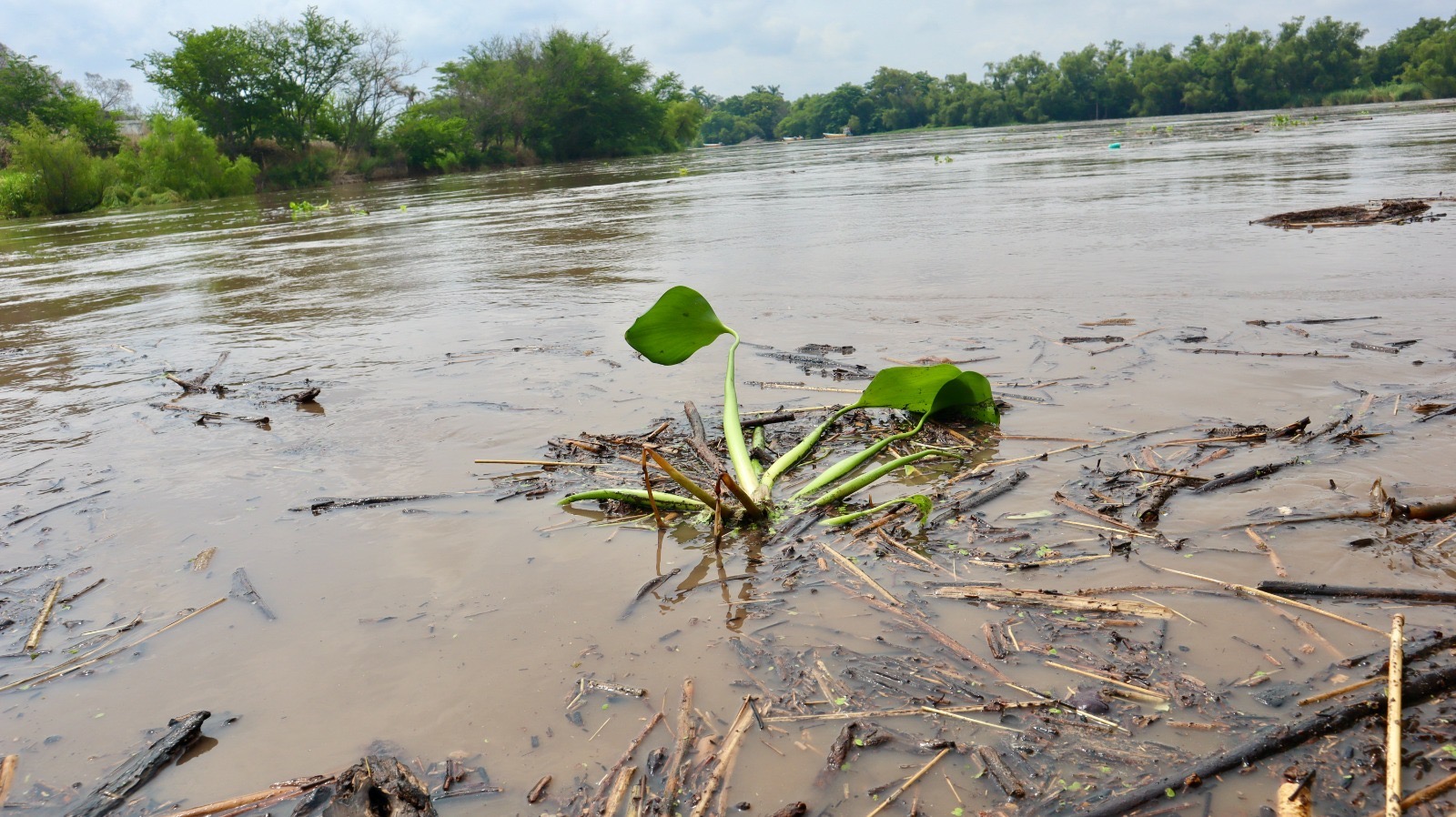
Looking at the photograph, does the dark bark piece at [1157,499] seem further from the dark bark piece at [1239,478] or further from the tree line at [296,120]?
the tree line at [296,120]

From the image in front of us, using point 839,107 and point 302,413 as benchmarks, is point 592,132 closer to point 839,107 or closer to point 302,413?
point 302,413

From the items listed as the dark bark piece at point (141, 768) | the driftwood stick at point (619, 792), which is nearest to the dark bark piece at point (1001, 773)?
the driftwood stick at point (619, 792)

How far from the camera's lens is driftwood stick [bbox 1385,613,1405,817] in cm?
129

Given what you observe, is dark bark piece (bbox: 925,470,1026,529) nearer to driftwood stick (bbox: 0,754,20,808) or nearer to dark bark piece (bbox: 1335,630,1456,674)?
dark bark piece (bbox: 1335,630,1456,674)

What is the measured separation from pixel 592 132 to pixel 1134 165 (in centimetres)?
5337

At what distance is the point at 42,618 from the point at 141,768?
913mm

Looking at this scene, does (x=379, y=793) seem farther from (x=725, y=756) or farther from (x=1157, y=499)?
(x=1157, y=499)

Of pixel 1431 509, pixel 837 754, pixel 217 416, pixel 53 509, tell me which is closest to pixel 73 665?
pixel 53 509

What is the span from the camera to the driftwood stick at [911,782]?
1442 mm

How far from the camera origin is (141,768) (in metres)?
1.67

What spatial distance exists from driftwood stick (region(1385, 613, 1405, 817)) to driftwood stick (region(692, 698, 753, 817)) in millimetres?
1014

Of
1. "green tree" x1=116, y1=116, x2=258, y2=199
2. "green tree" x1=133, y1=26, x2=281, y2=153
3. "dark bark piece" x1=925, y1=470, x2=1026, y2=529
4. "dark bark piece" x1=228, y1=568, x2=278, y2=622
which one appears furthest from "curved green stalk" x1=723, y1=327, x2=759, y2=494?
A: "green tree" x1=133, y1=26, x2=281, y2=153

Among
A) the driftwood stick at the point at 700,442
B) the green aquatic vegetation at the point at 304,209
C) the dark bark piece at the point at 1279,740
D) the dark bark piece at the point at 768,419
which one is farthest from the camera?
the green aquatic vegetation at the point at 304,209

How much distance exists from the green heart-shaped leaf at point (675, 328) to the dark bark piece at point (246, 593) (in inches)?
55.5
